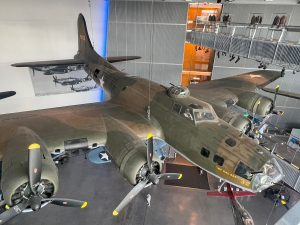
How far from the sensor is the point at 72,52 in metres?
15.3

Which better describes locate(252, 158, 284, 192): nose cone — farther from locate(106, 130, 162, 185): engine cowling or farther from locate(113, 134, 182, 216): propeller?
locate(106, 130, 162, 185): engine cowling

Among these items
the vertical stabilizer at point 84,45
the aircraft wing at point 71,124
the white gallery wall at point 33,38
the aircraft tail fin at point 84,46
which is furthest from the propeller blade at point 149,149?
the white gallery wall at point 33,38

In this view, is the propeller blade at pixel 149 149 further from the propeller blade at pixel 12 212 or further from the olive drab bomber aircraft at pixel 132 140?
the propeller blade at pixel 12 212

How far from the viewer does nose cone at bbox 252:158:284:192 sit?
7090 mm

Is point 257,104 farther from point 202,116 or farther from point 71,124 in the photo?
point 71,124

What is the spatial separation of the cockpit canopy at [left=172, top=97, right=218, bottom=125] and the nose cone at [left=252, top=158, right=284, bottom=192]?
2.65 m

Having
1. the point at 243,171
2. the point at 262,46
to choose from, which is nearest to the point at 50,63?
the point at 262,46

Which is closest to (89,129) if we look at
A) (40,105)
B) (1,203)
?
(1,203)

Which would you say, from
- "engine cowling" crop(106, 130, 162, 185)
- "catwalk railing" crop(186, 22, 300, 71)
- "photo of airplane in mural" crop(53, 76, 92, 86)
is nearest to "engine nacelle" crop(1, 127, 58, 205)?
"engine cowling" crop(106, 130, 162, 185)

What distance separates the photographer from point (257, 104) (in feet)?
40.2

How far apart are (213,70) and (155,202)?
41.4 feet

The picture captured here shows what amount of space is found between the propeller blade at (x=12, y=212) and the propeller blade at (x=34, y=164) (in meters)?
0.54

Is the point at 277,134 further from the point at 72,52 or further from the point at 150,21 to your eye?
the point at 72,52

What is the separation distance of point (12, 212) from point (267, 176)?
7.92 meters
